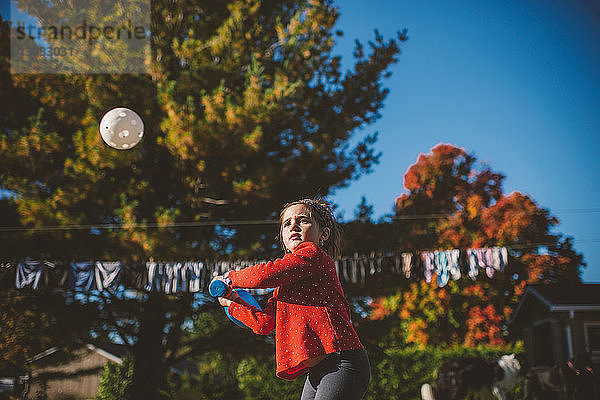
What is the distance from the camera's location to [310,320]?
2.73 m

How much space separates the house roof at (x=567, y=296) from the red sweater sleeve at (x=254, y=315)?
17773 mm

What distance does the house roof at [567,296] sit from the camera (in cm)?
1830

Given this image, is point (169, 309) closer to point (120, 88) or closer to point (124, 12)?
point (120, 88)

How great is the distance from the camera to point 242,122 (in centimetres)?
1319

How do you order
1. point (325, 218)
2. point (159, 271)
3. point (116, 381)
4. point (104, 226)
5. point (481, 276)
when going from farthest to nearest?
point (481, 276)
point (116, 381)
point (104, 226)
point (159, 271)
point (325, 218)

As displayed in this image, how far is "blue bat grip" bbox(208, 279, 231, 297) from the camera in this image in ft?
8.46

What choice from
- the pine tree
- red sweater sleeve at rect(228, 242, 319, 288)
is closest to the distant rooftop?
the pine tree

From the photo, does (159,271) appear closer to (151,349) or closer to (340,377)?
(151,349)

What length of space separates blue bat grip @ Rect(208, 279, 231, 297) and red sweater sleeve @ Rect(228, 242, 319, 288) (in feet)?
0.22

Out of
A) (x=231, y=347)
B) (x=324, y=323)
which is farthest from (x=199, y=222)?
(x=324, y=323)

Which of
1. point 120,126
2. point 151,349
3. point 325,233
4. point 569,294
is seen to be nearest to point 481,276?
point 569,294

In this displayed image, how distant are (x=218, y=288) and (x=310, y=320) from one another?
1.62 ft

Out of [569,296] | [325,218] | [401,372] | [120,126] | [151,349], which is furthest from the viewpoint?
[569,296]

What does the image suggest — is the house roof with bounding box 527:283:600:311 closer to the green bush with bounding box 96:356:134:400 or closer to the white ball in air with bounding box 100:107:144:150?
the green bush with bounding box 96:356:134:400
